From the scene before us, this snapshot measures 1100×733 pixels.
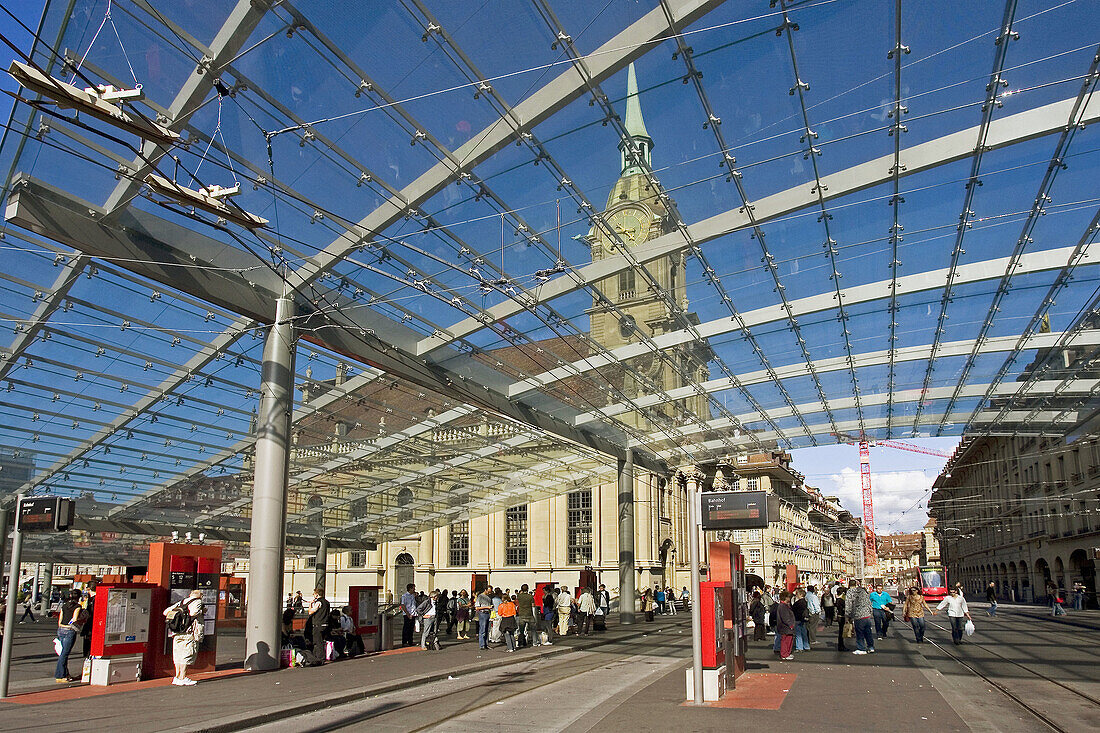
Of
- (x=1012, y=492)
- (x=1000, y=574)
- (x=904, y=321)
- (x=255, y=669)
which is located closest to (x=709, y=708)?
(x=255, y=669)

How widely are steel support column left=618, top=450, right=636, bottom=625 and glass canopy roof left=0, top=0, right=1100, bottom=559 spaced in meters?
5.36

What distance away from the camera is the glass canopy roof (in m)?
11.9

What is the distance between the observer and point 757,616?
24766 millimetres

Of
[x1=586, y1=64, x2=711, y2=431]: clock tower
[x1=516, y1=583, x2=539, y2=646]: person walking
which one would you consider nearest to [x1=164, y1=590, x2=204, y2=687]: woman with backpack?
[x1=516, y1=583, x2=539, y2=646]: person walking

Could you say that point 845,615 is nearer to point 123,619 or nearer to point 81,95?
point 123,619

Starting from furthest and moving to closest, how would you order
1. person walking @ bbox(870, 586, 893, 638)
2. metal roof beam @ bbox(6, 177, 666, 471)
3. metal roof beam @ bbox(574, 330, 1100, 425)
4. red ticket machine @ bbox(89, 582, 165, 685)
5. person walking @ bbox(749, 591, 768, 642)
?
person walking @ bbox(749, 591, 768, 642) < person walking @ bbox(870, 586, 893, 638) < metal roof beam @ bbox(574, 330, 1100, 425) < red ticket machine @ bbox(89, 582, 165, 685) < metal roof beam @ bbox(6, 177, 666, 471)

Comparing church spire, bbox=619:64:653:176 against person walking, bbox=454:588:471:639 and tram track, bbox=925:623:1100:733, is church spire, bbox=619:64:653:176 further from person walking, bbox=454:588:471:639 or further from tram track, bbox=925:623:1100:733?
person walking, bbox=454:588:471:639

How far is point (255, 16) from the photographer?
36.0 feet

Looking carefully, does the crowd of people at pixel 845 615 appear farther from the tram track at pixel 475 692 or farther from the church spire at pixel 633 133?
the church spire at pixel 633 133

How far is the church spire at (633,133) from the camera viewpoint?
1335cm

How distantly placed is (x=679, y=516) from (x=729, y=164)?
52.6 metres

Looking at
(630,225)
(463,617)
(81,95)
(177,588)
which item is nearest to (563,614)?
(463,617)

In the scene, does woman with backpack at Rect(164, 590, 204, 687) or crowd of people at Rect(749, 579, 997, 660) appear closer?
woman with backpack at Rect(164, 590, 204, 687)

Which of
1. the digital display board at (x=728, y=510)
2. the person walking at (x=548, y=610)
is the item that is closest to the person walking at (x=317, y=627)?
the person walking at (x=548, y=610)
